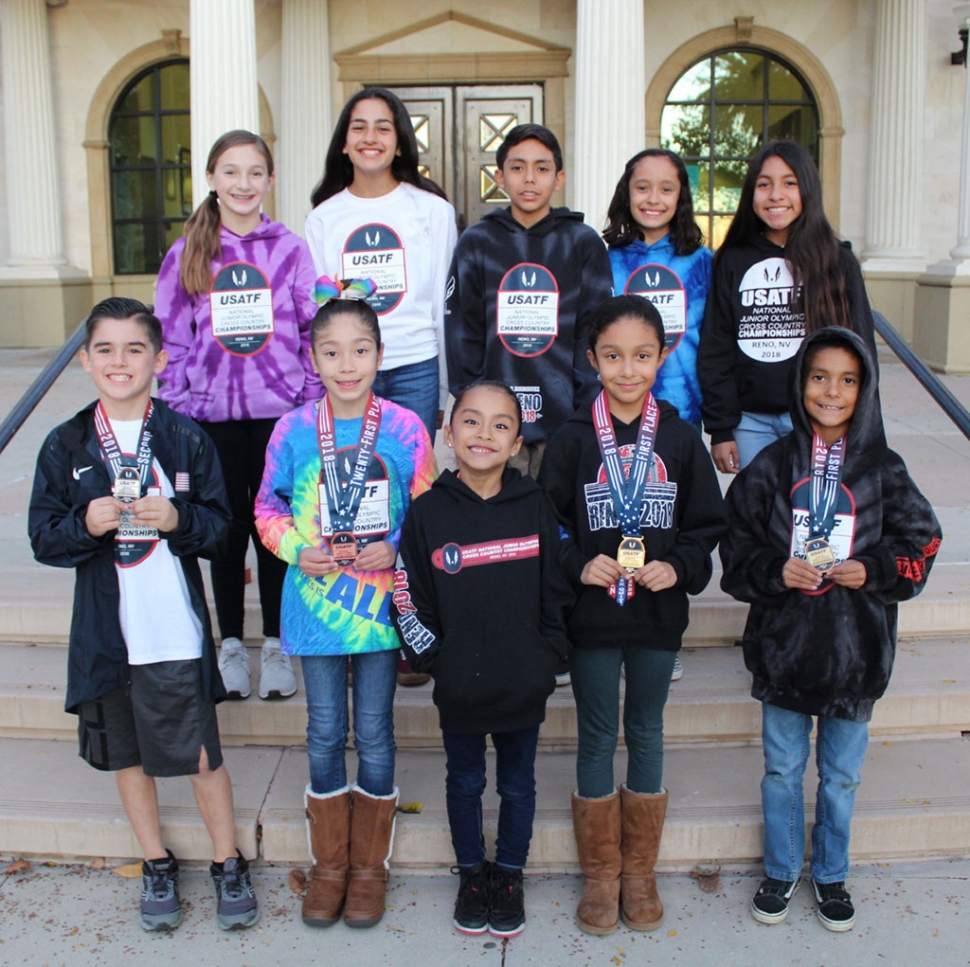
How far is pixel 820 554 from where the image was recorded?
102 inches

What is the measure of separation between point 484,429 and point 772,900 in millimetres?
1545

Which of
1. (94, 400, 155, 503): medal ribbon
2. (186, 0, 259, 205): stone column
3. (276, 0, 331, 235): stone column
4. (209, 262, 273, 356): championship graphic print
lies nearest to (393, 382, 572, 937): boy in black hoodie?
(94, 400, 155, 503): medal ribbon

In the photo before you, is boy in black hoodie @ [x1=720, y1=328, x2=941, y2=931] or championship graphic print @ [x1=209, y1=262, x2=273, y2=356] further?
championship graphic print @ [x1=209, y1=262, x2=273, y2=356]

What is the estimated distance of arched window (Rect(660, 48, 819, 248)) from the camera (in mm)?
12875

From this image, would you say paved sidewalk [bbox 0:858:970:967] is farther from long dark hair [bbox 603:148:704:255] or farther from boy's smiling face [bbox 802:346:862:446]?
long dark hair [bbox 603:148:704:255]

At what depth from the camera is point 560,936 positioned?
277cm

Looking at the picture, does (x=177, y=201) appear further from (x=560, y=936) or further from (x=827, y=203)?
(x=560, y=936)

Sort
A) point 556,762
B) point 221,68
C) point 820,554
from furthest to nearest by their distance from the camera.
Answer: point 221,68 < point 556,762 < point 820,554

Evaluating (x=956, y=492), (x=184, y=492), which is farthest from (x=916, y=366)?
(x=184, y=492)

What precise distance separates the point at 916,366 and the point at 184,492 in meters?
3.13

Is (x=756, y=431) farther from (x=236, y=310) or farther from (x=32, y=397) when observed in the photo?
(x=32, y=397)

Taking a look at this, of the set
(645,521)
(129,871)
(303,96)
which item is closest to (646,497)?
(645,521)

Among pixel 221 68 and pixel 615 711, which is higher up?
pixel 221 68

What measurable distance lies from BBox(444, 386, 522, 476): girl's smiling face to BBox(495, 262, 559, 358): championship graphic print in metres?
0.64
